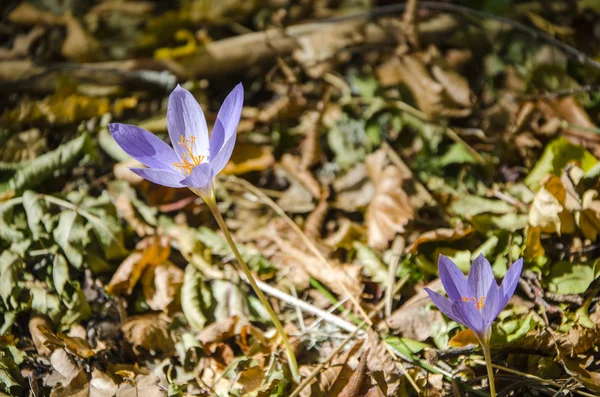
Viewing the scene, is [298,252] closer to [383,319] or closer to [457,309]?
[383,319]

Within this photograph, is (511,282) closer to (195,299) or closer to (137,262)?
(195,299)

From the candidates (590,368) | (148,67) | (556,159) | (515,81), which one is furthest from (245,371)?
(515,81)

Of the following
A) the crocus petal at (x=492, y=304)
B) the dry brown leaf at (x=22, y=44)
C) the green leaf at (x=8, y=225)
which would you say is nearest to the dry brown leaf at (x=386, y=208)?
the crocus petal at (x=492, y=304)

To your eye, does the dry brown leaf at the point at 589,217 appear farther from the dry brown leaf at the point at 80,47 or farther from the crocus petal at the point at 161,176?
the dry brown leaf at the point at 80,47

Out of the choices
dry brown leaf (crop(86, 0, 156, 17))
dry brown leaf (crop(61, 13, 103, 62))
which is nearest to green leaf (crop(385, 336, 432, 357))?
dry brown leaf (crop(61, 13, 103, 62))

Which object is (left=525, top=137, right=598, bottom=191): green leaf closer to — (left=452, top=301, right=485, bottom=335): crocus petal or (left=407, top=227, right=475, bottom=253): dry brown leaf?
(left=407, top=227, right=475, bottom=253): dry brown leaf
